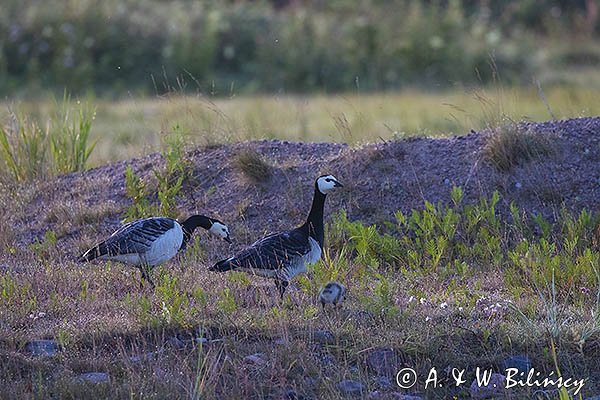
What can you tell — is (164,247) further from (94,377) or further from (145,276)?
(94,377)

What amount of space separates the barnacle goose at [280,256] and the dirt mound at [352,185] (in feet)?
5.27

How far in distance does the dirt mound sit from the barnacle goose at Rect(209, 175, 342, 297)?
1606 millimetres

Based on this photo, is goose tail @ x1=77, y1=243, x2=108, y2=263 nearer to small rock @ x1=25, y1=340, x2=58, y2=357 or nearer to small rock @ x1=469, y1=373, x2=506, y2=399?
small rock @ x1=25, y1=340, x2=58, y2=357

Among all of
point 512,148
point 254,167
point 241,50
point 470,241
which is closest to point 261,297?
point 470,241

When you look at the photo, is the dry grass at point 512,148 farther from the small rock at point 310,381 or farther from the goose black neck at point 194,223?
the small rock at point 310,381

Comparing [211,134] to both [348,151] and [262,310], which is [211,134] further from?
[262,310]

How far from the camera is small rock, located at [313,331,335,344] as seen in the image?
7191 mm

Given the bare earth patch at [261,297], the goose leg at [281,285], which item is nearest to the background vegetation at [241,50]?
the bare earth patch at [261,297]

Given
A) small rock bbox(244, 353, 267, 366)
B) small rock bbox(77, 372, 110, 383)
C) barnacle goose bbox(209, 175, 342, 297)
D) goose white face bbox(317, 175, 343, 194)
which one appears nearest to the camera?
small rock bbox(77, 372, 110, 383)

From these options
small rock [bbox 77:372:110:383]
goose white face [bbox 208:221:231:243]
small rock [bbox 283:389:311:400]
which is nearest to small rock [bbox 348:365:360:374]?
small rock [bbox 283:389:311:400]

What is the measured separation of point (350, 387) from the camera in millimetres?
6617

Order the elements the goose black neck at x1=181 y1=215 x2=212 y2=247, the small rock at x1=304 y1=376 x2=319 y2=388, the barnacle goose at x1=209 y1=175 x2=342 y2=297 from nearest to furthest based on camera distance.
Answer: the small rock at x1=304 y1=376 x2=319 y2=388 < the barnacle goose at x1=209 y1=175 x2=342 y2=297 < the goose black neck at x1=181 y1=215 x2=212 y2=247

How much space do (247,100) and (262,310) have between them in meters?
11.4

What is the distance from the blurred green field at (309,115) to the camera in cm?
1185
